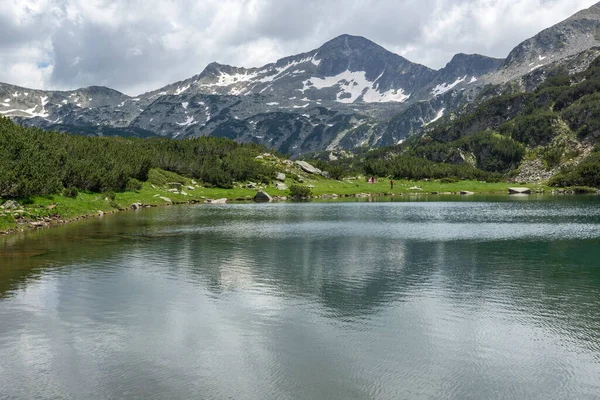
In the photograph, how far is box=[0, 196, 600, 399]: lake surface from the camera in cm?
1602

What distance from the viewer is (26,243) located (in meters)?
45.8

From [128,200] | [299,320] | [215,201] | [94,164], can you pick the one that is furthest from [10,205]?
[215,201]

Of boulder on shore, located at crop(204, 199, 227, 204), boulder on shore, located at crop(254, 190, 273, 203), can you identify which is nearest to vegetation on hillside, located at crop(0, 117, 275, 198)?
boulder on shore, located at crop(254, 190, 273, 203)

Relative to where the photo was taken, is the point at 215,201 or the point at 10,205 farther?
the point at 215,201

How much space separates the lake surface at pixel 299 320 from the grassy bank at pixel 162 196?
15496 millimetres

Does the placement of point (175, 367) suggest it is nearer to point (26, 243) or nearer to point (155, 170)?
point (26, 243)

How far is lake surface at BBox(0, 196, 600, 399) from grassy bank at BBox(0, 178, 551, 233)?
50.8ft

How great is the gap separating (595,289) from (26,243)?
47.3 metres

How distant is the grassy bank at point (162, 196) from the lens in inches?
2391

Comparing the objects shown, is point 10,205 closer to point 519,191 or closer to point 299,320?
point 299,320

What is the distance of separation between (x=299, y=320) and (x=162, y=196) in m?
93.5

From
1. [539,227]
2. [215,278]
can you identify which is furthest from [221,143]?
[215,278]

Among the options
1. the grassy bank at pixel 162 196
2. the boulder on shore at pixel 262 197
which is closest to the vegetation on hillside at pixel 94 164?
the grassy bank at pixel 162 196

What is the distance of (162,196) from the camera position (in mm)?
110625
